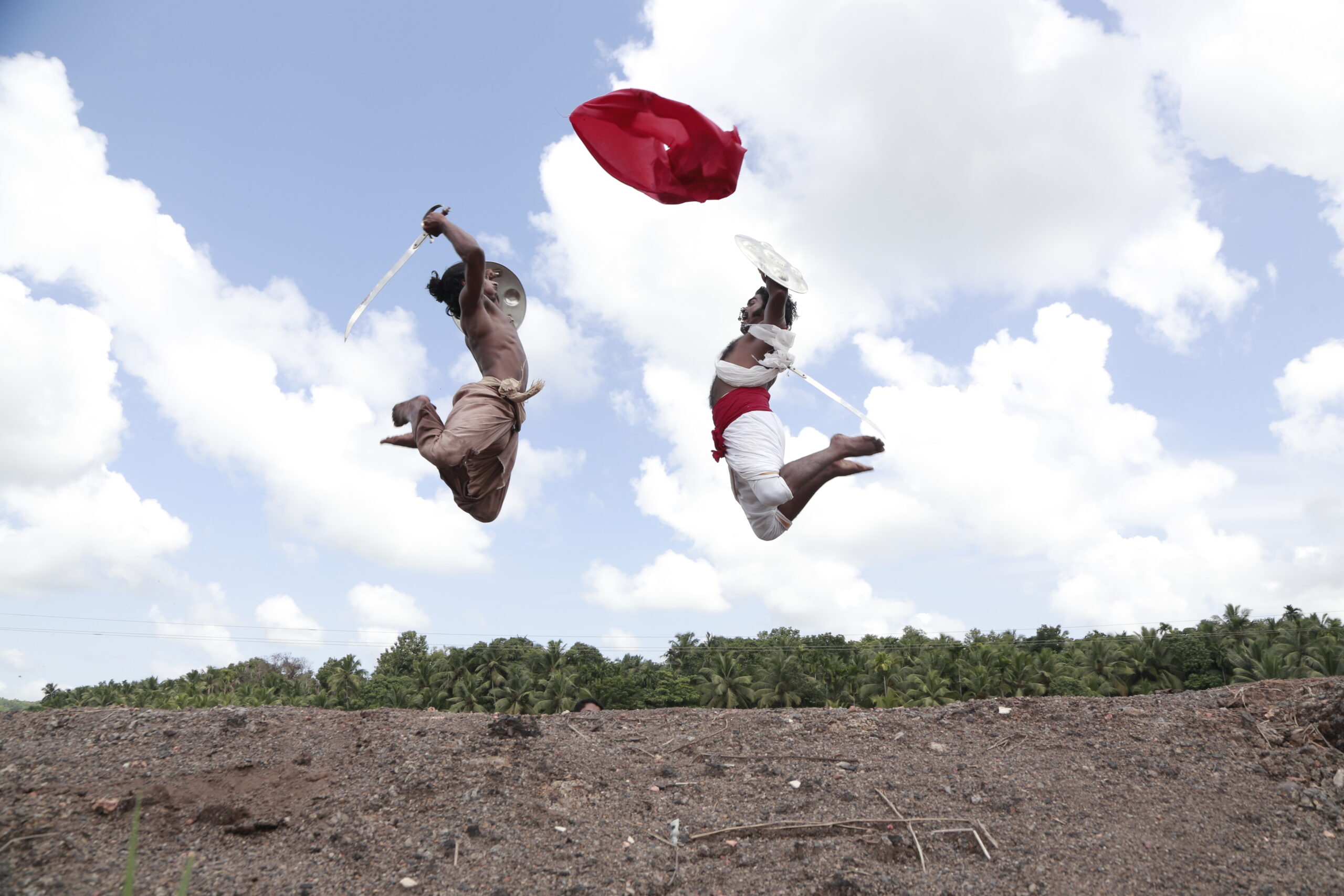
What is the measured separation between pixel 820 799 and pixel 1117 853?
1895 millimetres

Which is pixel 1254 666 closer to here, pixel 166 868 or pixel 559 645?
pixel 559 645

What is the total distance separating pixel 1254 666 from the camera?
29172mm

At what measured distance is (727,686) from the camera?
3588 cm

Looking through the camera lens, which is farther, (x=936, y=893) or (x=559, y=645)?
(x=559, y=645)

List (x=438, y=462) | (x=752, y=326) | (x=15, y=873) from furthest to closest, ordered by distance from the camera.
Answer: (x=752, y=326)
(x=438, y=462)
(x=15, y=873)

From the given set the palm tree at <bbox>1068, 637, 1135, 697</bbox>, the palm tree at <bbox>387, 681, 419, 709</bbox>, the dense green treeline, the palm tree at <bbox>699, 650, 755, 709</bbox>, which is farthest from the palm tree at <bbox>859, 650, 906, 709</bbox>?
the palm tree at <bbox>387, 681, 419, 709</bbox>

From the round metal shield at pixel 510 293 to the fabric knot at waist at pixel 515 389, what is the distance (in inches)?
23.4

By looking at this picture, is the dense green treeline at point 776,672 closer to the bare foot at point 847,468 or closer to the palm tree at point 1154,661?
the palm tree at point 1154,661

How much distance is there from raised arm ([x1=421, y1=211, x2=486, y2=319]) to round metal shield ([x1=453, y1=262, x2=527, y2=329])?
71cm

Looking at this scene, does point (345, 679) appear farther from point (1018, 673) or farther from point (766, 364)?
point (766, 364)

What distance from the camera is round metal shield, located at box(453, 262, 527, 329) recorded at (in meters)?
6.19

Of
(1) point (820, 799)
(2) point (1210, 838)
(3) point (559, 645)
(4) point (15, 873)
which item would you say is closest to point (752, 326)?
(1) point (820, 799)

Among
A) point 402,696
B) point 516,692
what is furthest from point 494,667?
point 402,696

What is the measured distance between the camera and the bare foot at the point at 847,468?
553 cm
